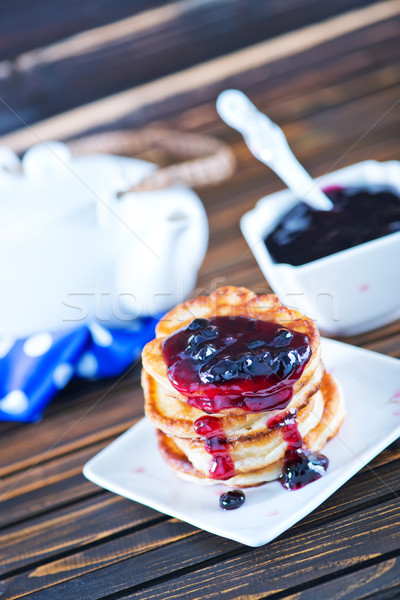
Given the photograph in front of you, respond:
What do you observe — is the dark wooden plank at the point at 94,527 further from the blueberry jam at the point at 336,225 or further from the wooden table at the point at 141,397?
the blueberry jam at the point at 336,225

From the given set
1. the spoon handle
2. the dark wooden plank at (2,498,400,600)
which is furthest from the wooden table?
the spoon handle

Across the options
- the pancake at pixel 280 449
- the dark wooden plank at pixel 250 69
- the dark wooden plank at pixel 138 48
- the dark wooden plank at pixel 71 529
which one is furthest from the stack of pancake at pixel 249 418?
the dark wooden plank at pixel 138 48

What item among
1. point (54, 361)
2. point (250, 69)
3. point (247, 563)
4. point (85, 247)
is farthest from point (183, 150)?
point (247, 563)

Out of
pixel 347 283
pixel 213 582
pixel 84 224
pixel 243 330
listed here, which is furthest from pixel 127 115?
pixel 213 582

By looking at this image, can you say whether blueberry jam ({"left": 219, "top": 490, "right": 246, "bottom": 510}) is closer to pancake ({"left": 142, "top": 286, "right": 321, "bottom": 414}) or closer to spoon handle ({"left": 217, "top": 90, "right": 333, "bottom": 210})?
pancake ({"left": 142, "top": 286, "right": 321, "bottom": 414})

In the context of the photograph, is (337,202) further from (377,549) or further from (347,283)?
(377,549)

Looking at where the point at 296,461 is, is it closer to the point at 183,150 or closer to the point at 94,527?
the point at 94,527

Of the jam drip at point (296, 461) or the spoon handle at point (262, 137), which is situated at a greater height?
the spoon handle at point (262, 137)

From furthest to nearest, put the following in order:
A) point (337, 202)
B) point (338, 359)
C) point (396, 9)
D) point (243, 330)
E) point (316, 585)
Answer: point (396, 9), point (337, 202), point (338, 359), point (243, 330), point (316, 585)
